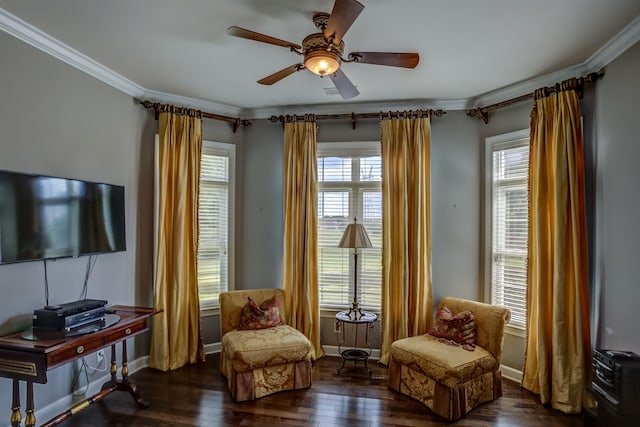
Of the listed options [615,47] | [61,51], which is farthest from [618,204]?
[61,51]

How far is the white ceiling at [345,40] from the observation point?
2.25 metres

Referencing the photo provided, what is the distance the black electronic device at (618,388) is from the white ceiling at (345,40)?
85.6 inches

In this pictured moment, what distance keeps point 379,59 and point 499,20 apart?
0.85 m

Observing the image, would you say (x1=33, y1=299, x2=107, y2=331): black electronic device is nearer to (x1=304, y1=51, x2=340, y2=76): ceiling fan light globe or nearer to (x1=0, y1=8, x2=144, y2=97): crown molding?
(x1=0, y1=8, x2=144, y2=97): crown molding

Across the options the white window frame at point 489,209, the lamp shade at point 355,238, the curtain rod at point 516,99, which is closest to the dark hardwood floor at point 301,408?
the white window frame at point 489,209

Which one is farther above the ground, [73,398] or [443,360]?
[443,360]

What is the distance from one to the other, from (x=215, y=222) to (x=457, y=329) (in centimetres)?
285

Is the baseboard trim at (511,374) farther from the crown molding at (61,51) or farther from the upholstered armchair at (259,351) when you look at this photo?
the crown molding at (61,51)

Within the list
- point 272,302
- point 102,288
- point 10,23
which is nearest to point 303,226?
point 272,302

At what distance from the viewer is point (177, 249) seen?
373 centimetres

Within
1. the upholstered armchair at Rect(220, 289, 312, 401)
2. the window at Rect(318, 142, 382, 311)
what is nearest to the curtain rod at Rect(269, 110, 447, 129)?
the window at Rect(318, 142, 382, 311)

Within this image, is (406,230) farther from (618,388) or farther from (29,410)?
(29,410)

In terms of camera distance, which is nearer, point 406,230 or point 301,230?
point 406,230

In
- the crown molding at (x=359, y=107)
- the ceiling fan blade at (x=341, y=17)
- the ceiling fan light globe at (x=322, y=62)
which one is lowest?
the ceiling fan light globe at (x=322, y=62)
